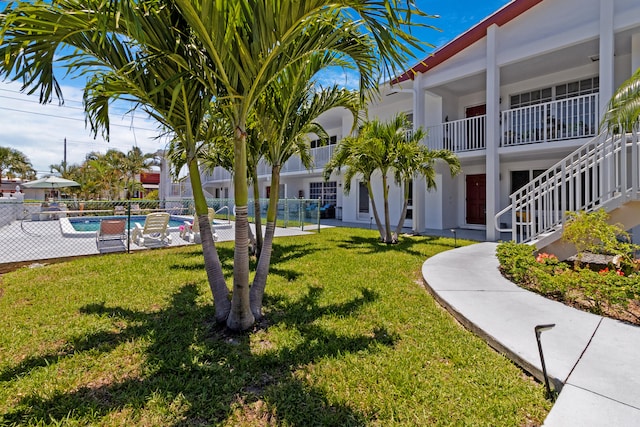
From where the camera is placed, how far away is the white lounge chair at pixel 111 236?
912 cm

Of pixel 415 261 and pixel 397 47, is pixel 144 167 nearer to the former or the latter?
pixel 415 261

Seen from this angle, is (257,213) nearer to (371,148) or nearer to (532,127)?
(371,148)

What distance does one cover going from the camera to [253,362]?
311 cm

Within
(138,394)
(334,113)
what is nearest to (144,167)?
(334,113)

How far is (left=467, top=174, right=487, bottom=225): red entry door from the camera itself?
14.1m

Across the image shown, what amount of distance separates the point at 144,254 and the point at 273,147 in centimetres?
597

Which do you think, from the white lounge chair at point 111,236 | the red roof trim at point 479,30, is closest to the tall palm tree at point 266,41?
the red roof trim at point 479,30

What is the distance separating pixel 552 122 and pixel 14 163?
5189 centimetres

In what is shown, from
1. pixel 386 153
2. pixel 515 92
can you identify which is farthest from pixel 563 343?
pixel 515 92

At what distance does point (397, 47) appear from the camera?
2.94m

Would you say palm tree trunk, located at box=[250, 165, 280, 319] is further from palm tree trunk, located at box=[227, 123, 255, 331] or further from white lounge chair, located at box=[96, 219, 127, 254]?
white lounge chair, located at box=[96, 219, 127, 254]

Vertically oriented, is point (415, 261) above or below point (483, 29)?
below

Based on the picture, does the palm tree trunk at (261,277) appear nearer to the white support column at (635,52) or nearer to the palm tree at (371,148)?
the palm tree at (371,148)

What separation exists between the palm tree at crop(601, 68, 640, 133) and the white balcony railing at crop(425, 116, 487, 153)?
594 cm
